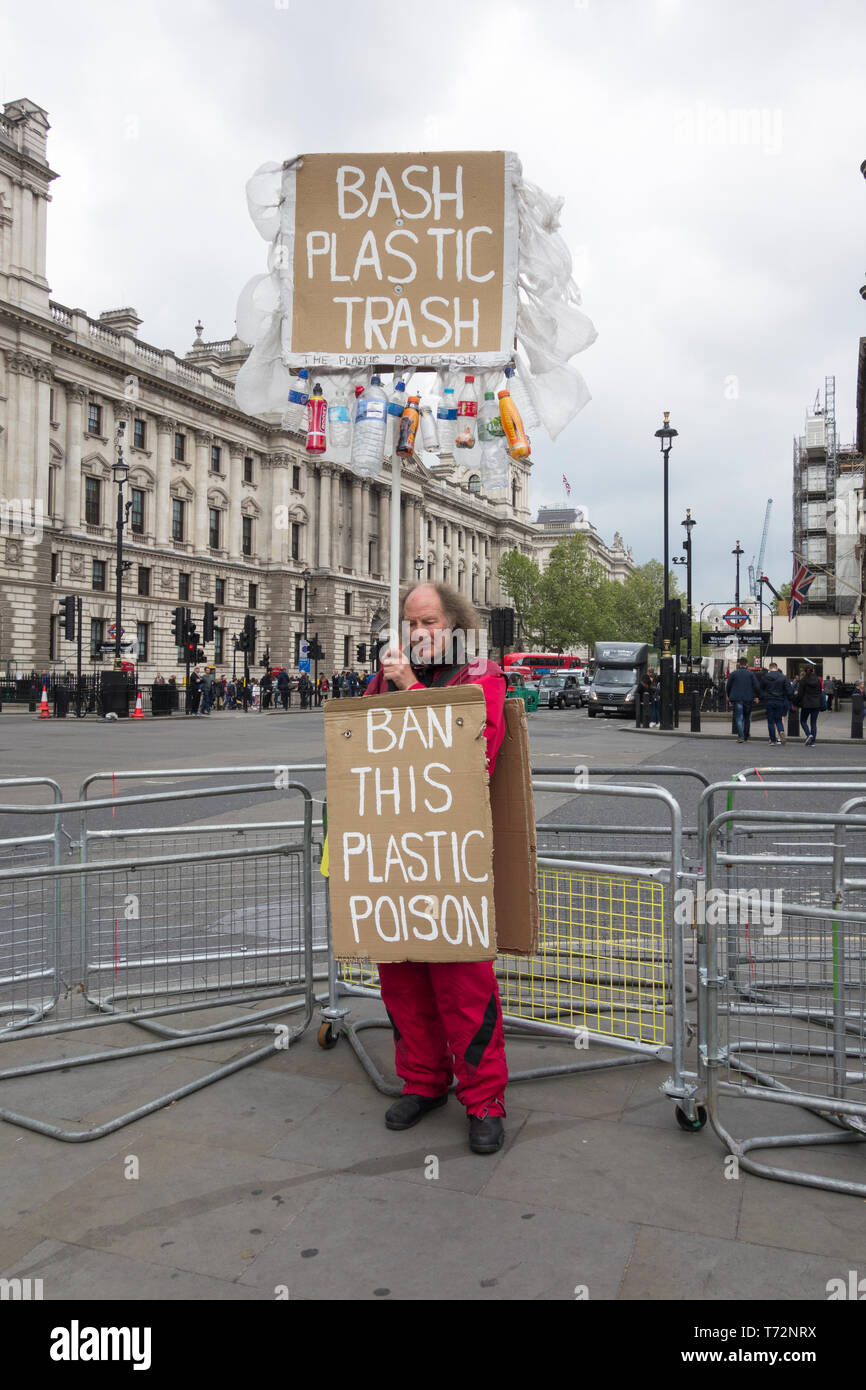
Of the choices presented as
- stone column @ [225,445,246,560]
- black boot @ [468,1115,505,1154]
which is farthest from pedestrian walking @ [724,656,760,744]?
stone column @ [225,445,246,560]

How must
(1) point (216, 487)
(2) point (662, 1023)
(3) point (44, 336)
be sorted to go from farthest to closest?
(1) point (216, 487), (3) point (44, 336), (2) point (662, 1023)

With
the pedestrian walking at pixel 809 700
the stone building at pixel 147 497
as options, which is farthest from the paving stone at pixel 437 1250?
the stone building at pixel 147 497

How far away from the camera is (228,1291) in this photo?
2.42 m

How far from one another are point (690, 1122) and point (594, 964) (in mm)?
1119

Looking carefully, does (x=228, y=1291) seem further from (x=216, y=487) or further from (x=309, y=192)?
(x=216, y=487)

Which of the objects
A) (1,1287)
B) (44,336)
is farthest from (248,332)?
(44,336)

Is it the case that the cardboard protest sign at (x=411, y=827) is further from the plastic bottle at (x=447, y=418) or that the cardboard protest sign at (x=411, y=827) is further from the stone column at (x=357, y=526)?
the stone column at (x=357, y=526)

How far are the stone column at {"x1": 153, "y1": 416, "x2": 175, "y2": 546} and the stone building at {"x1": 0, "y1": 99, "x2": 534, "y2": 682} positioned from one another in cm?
9

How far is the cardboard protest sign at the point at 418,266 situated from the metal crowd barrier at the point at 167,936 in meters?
1.86

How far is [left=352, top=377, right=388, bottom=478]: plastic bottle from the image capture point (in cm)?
414

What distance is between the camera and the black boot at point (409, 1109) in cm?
335

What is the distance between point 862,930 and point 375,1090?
180 centimetres

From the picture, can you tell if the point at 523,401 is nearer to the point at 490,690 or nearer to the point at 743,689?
the point at 490,690

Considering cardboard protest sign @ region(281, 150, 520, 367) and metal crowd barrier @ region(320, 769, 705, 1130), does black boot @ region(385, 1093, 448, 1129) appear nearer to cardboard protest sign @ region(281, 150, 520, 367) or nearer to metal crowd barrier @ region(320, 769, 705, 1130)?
metal crowd barrier @ region(320, 769, 705, 1130)
